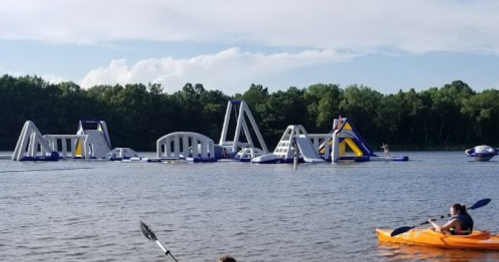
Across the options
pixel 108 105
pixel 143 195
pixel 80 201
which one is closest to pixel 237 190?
pixel 143 195

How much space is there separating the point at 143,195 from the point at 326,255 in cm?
2281

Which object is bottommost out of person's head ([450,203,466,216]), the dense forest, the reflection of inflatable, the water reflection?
the water reflection

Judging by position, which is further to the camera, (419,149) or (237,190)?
(419,149)

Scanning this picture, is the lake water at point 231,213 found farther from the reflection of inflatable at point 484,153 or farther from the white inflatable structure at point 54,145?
the white inflatable structure at point 54,145

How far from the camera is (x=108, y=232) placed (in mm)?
29953

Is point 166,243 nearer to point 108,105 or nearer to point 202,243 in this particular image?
point 202,243

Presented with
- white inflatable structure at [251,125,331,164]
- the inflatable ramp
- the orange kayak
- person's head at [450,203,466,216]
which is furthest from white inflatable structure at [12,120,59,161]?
person's head at [450,203,466,216]

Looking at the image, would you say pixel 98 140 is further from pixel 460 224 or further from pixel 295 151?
pixel 460 224

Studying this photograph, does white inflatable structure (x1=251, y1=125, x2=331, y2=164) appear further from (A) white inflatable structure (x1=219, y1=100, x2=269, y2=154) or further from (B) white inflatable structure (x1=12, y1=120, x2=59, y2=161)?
(B) white inflatable structure (x1=12, y1=120, x2=59, y2=161)

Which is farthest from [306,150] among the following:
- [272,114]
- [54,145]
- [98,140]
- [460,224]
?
[460,224]

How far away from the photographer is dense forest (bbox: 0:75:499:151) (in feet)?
456

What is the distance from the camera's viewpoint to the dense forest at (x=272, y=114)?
139125 mm

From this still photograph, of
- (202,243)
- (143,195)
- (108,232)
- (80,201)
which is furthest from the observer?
(143,195)

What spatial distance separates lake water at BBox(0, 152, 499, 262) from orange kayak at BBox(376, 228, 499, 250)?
0.88ft
